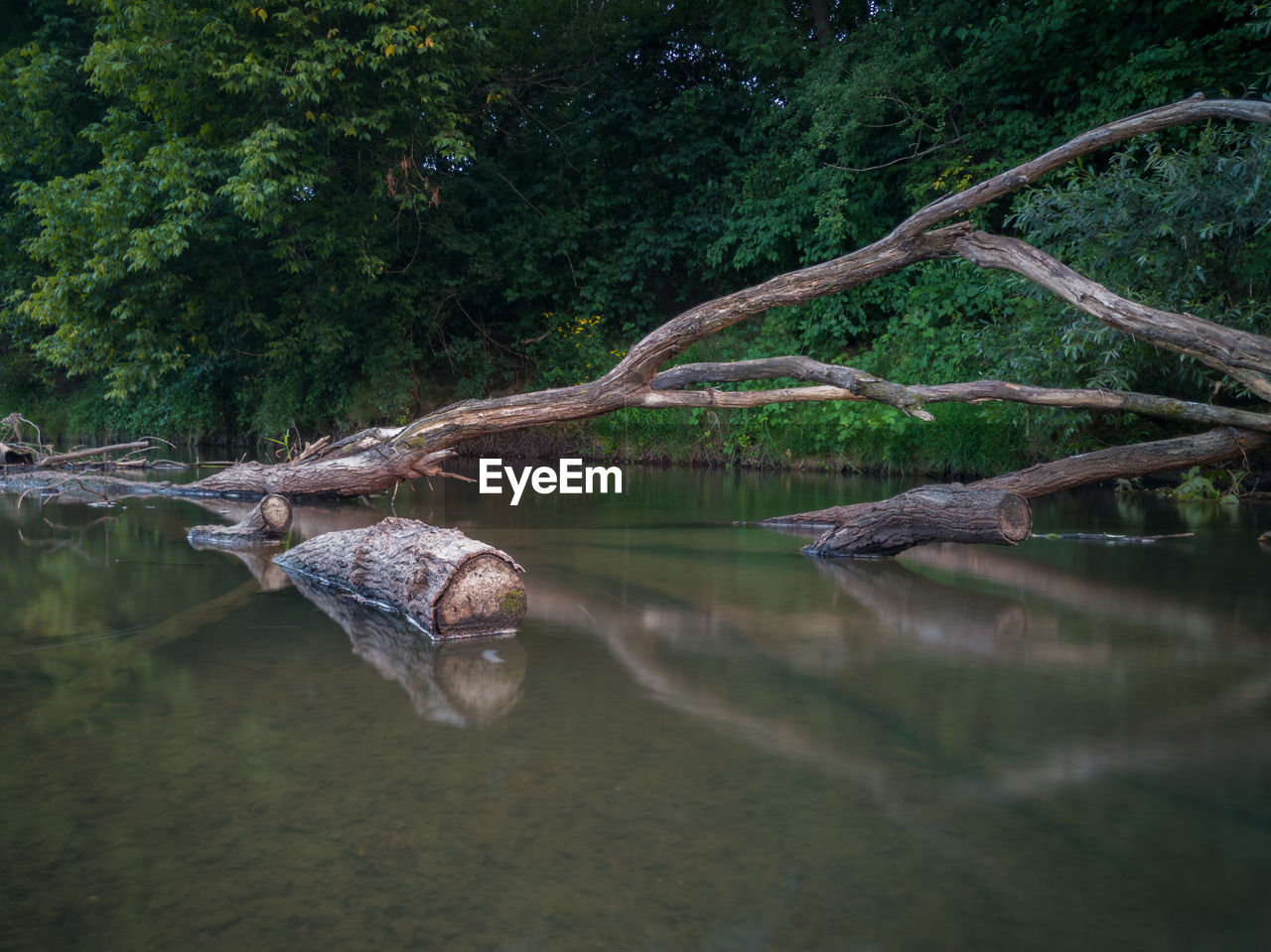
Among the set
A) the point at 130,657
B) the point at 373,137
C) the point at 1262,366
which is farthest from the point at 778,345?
the point at 130,657

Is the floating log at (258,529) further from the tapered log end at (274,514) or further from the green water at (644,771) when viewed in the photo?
the green water at (644,771)

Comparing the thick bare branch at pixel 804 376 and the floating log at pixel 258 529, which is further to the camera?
the thick bare branch at pixel 804 376

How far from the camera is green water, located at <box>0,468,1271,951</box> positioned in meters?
1.95

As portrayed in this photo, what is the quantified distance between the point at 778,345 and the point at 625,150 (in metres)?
5.46

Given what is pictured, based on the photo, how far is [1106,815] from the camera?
2441 millimetres

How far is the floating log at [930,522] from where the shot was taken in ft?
20.6

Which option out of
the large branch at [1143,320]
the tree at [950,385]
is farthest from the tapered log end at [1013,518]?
the large branch at [1143,320]

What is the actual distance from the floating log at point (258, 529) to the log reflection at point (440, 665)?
2.45 metres

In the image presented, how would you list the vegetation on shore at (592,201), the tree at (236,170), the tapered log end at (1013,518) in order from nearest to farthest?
the tapered log end at (1013,518), the vegetation on shore at (592,201), the tree at (236,170)

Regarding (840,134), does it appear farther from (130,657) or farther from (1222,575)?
(130,657)

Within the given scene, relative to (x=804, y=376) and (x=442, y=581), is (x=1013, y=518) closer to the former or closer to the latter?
(x=804, y=376)

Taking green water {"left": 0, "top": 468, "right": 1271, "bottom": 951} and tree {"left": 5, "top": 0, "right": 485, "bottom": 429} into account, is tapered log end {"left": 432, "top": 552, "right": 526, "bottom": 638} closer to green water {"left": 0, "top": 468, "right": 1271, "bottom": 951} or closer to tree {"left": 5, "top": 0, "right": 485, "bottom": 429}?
green water {"left": 0, "top": 468, "right": 1271, "bottom": 951}

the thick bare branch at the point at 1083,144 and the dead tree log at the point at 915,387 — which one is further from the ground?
the thick bare branch at the point at 1083,144

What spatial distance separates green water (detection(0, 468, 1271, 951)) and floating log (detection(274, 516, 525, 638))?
152mm
